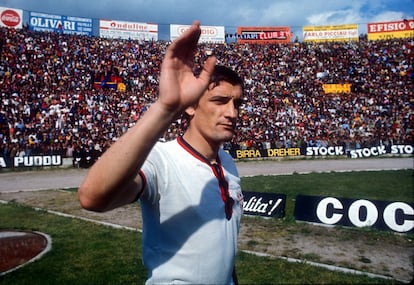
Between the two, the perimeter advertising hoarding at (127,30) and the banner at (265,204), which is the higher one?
the perimeter advertising hoarding at (127,30)

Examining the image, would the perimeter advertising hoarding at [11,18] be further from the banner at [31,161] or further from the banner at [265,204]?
the banner at [265,204]

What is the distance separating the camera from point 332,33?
45.7m

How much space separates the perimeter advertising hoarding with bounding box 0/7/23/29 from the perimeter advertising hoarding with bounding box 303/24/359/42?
33.9 metres

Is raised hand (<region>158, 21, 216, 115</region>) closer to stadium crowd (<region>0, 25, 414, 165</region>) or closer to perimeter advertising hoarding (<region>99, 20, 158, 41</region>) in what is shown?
stadium crowd (<region>0, 25, 414, 165</region>)

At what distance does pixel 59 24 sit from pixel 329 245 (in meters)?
40.4

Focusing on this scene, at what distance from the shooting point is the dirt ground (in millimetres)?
6832

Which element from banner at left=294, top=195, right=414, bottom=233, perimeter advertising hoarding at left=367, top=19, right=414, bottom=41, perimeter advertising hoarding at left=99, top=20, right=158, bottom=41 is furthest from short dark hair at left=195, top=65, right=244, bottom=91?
perimeter advertising hoarding at left=367, top=19, right=414, bottom=41

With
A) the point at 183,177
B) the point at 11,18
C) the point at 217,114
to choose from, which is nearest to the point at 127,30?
the point at 11,18

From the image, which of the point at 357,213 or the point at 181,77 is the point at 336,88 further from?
the point at 181,77

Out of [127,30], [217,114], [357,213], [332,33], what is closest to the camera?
[217,114]

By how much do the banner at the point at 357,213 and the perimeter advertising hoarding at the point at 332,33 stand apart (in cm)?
4101

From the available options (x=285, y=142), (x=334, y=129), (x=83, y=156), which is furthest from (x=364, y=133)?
(x=83, y=156)

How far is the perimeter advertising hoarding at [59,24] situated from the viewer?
38281mm

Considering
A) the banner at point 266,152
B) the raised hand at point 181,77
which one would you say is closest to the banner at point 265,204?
the raised hand at point 181,77
